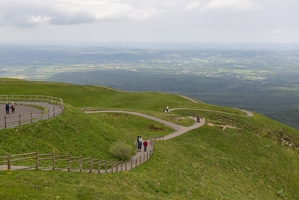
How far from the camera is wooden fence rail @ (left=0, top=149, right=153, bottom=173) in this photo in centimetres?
2156

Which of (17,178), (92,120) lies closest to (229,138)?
(92,120)

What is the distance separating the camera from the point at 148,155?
37250 mm

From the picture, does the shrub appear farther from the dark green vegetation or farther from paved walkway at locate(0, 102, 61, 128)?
paved walkway at locate(0, 102, 61, 128)

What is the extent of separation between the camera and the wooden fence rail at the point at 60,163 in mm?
21562

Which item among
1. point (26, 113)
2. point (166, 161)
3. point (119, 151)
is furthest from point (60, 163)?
point (166, 161)

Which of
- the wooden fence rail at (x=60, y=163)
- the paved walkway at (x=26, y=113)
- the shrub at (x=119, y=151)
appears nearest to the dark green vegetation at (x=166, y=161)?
the wooden fence rail at (x=60, y=163)

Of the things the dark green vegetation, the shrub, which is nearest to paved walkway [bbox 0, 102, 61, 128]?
the dark green vegetation

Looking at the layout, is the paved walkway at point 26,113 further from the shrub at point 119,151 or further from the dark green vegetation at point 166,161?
the shrub at point 119,151

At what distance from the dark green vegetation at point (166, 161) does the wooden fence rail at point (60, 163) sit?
90cm

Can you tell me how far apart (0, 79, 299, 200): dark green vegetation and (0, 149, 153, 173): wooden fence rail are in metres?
0.90

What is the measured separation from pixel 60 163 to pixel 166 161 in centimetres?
1521

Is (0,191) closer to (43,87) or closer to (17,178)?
(17,178)

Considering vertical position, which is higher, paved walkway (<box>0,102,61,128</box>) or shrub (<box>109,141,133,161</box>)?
paved walkway (<box>0,102,61,128</box>)

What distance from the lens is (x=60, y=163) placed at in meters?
26.4
